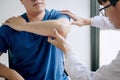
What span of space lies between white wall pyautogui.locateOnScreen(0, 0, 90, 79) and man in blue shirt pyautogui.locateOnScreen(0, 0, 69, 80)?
517 millimetres

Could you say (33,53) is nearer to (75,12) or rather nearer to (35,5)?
(35,5)

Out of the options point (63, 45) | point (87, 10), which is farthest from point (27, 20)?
point (87, 10)

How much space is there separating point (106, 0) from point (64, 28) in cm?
40

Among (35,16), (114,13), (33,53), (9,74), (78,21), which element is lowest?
(9,74)

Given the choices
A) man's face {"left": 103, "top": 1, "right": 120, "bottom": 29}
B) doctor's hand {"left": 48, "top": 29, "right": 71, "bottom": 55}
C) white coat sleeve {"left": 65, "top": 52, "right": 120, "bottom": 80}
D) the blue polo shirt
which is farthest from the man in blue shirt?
man's face {"left": 103, "top": 1, "right": 120, "bottom": 29}

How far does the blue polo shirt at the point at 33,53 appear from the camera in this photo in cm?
141

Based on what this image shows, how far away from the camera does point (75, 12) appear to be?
2.10 m

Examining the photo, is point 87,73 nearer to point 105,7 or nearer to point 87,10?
point 105,7

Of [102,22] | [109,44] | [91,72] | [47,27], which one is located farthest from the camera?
[109,44]

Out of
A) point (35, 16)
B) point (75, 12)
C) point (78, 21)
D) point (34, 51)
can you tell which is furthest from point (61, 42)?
point (75, 12)

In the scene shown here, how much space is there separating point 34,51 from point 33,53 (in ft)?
0.05

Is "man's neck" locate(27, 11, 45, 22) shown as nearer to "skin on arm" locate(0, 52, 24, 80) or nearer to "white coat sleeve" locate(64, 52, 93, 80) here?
"skin on arm" locate(0, 52, 24, 80)

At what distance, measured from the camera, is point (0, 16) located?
1930 mm

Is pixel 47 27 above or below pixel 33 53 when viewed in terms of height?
above
